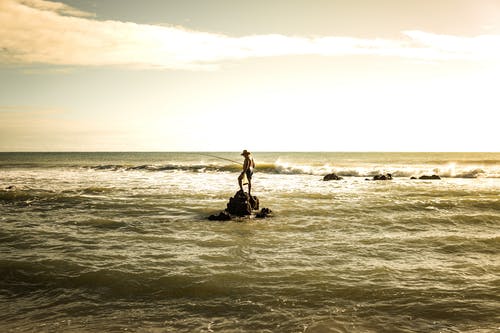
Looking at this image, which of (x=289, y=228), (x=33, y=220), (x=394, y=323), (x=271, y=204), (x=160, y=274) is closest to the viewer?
(x=394, y=323)

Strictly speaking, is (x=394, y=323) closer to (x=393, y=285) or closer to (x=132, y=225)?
(x=393, y=285)

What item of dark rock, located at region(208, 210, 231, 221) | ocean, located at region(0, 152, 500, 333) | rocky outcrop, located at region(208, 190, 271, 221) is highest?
rocky outcrop, located at region(208, 190, 271, 221)

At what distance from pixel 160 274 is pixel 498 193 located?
22.5 meters

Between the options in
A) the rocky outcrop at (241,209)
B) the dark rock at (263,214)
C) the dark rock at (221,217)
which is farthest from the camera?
the rocky outcrop at (241,209)

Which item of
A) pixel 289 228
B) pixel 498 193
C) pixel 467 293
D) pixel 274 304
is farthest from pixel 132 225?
pixel 498 193

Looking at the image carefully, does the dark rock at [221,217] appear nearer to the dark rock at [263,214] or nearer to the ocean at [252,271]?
the ocean at [252,271]

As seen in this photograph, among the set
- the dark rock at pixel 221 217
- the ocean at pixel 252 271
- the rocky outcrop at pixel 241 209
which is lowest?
the ocean at pixel 252 271

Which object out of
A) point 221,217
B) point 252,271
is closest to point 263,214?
point 221,217

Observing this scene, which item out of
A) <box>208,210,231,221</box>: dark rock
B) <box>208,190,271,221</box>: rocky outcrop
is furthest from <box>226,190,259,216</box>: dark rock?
<box>208,210,231,221</box>: dark rock

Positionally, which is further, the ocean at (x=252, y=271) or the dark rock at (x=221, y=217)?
the dark rock at (x=221, y=217)

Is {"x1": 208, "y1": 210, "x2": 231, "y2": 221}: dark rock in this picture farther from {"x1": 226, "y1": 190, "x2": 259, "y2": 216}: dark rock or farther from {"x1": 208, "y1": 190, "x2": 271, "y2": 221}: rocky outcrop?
{"x1": 226, "y1": 190, "x2": 259, "y2": 216}: dark rock

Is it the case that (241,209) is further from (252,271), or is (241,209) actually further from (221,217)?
(252,271)

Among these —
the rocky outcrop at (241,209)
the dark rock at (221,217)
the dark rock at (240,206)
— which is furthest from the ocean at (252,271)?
the dark rock at (240,206)

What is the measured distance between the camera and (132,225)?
13922 mm
